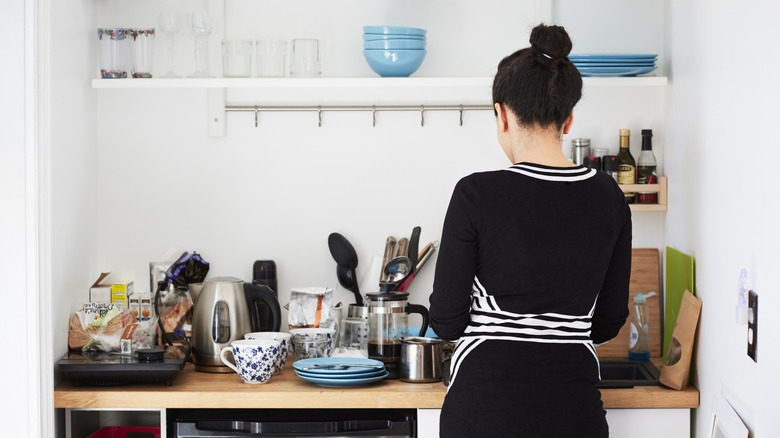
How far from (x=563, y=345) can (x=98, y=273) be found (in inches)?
63.9

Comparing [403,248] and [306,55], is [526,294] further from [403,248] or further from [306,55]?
[306,55]

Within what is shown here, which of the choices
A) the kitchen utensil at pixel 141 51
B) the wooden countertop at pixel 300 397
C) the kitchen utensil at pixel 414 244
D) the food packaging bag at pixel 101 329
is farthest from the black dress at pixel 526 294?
the kitchen utensil at pixel 141 51

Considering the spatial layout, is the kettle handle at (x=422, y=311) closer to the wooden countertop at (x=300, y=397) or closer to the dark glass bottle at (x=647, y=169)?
the wooden countertop at (x=300, y=397)

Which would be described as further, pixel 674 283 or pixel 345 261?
pixel 345 261

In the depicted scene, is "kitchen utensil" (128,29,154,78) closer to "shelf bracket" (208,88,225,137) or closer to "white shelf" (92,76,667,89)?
"white shelf" (92,76,667,89)

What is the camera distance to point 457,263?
1.54m

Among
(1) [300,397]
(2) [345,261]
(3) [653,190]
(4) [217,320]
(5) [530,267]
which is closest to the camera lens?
(5) [530,267]

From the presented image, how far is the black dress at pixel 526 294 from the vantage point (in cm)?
150

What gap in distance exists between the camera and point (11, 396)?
1.99m

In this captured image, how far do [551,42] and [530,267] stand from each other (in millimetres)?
443

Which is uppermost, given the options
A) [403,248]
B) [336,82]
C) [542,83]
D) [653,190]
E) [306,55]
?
[306,55]

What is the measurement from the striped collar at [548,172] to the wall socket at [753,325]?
16.4 inches

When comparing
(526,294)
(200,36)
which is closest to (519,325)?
(526,294)

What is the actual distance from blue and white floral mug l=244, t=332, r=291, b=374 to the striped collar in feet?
3.07
